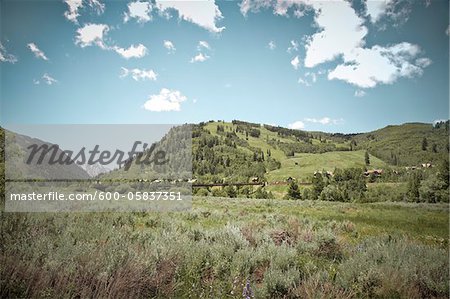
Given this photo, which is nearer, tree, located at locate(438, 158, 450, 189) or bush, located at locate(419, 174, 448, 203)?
bush, located at locate(419, 174, 448, 203)

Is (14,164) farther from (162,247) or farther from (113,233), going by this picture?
(162,247)

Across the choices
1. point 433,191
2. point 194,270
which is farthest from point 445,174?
point 194,270

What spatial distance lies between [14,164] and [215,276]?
24451 millimetres

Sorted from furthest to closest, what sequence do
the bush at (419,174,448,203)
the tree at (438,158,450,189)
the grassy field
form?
the tree at (438,158,450,189) < the bush at (419,174,448,203) < the grassy field

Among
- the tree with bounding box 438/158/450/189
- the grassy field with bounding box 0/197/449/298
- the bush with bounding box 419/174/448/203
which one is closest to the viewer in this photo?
the grassy field with bounding box 0/197/449/298

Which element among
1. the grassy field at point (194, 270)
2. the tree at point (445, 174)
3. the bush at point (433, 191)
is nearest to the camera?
the grassy field at point (194, 270)

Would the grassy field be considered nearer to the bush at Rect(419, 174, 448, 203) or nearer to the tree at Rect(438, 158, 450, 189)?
the bush at Rect(419, 174, 448, 203)

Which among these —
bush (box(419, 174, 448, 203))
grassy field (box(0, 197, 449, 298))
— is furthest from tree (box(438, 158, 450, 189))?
grassy field (box(0, 197, 449, 298))

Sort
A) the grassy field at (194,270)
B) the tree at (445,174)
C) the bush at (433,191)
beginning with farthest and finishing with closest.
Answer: the tree at (445,174)
the bush at (433,191)
the grassy field at (194,270)

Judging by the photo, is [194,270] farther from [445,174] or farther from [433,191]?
[445,174]

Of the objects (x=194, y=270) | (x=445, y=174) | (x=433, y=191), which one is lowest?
(x=433, y=191)

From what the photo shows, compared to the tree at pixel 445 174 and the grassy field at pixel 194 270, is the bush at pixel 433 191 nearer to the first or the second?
the tree at pixel 445 174

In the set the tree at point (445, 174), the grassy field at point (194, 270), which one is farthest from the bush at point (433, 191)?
the grassy field at point (194, 270)

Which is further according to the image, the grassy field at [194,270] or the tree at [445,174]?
the tree at [445,174]
